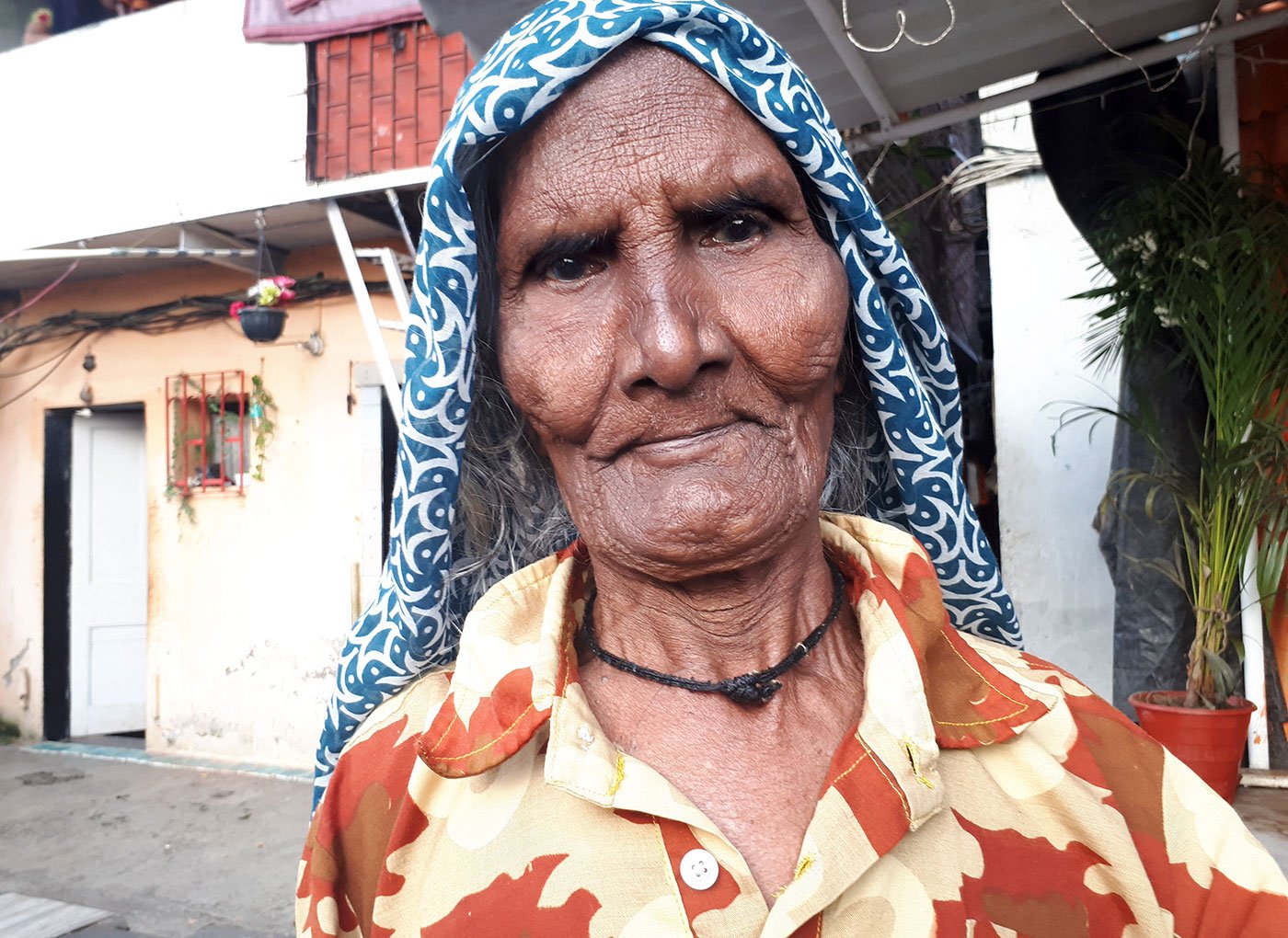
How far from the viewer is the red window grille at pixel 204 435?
22.1ft

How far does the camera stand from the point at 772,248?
1139 millimetres

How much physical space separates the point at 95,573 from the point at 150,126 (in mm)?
3685

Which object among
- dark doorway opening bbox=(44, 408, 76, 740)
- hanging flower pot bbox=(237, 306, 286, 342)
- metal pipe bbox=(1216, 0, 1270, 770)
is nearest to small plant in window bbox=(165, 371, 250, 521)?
hanging flower pot bbox=(237, 306, 286, 342)

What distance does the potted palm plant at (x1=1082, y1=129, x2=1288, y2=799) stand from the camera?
3.19 m

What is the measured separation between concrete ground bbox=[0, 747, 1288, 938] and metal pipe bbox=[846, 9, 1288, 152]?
2.67 metres

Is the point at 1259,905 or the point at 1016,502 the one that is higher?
the point at 1016,502

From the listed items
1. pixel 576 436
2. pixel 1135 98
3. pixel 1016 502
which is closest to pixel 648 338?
pixel 576 436

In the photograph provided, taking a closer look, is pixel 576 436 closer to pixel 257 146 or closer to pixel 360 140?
pixel 360 140

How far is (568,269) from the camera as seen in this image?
116cm

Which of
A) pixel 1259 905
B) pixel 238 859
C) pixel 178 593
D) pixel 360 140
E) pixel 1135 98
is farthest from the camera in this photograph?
pixel 178 593

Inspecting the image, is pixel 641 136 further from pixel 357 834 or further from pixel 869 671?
pixel 357 834

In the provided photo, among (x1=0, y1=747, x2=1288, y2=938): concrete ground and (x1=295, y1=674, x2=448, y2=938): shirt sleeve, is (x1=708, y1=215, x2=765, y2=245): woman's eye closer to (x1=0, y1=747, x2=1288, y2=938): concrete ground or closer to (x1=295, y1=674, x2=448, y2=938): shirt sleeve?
(x1=295, y1=674, x2=448, y2=938): shirt sleeve

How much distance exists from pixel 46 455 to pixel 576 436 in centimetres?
784

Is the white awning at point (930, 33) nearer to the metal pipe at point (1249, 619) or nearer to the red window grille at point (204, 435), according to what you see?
the metal pipe at point (1249, 619)
